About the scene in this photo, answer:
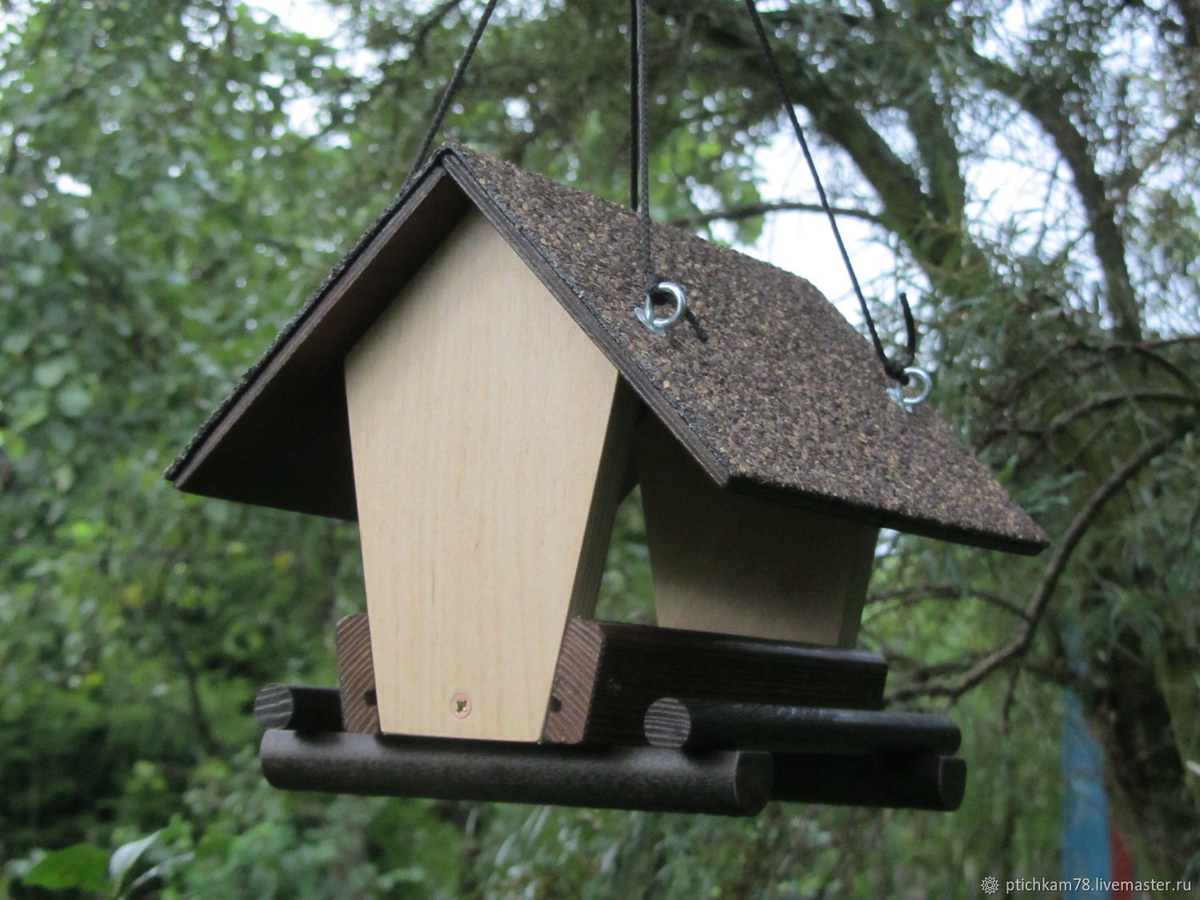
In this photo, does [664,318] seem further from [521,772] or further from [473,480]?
[521,772]

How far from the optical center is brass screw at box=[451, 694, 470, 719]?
3.81 ft

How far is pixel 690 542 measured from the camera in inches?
54.9

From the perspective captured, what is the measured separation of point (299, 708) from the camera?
1.27 meters

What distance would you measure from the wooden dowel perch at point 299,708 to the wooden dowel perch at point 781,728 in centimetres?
39

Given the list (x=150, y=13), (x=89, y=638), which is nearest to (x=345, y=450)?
(x=150, y=13)

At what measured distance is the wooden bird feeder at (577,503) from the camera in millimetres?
1076

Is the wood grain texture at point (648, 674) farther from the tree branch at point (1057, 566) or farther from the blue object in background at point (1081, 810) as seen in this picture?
the blue object in background at point (1081, 810)

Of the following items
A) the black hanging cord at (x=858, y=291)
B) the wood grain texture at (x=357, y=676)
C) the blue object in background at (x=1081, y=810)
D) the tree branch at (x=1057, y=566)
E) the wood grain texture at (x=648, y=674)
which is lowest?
the blue object in background at (x=1081, y=810)

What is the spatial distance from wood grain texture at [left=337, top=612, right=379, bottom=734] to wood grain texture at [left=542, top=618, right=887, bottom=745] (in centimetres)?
22

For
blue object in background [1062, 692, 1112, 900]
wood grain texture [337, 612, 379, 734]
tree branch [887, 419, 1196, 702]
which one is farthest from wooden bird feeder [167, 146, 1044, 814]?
blue object in background [1062, 692, 1112, 900]

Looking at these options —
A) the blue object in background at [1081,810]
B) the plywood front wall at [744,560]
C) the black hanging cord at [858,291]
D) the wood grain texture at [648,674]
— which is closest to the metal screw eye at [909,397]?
the black hanging cord at [858,291]

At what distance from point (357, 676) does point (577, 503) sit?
0.30 metres

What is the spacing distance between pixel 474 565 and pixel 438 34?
2.34 m

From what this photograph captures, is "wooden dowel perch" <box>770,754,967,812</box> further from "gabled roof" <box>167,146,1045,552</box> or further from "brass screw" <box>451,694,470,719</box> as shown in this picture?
"brass screw" <box>451,694,470,719</box>
